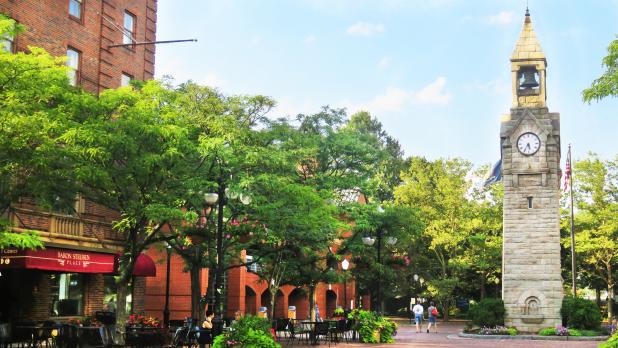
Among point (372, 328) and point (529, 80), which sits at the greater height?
point (529, 80)

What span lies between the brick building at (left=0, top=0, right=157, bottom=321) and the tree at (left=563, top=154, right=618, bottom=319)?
1413 inches

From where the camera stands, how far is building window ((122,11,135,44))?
32.1 metres

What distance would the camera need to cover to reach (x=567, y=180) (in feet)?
137

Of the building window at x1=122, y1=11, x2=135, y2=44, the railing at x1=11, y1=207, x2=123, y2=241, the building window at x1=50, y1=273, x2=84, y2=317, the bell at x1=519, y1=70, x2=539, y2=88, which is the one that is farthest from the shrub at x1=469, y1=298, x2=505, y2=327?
the building window at x1=122, y1=11, x2=135, y2=44

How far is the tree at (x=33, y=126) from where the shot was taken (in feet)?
51.2

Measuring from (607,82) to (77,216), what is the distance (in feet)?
63.3

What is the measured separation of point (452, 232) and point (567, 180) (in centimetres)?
1702

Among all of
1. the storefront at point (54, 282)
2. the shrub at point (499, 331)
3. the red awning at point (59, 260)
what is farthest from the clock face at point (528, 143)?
the red awning at point (59, 260)

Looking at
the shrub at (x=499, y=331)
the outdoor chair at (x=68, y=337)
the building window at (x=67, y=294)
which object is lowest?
the shrub at (x=499, y=331)

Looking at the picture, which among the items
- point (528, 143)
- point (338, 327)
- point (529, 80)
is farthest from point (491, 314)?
point (529, 80)

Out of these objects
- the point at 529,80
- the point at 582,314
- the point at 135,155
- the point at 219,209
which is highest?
the point at 529,80

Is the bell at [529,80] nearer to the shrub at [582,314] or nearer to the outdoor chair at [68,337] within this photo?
the shrub at [582,314]

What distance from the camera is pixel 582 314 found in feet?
114

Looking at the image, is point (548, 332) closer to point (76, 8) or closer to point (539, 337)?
point (539, 337)
